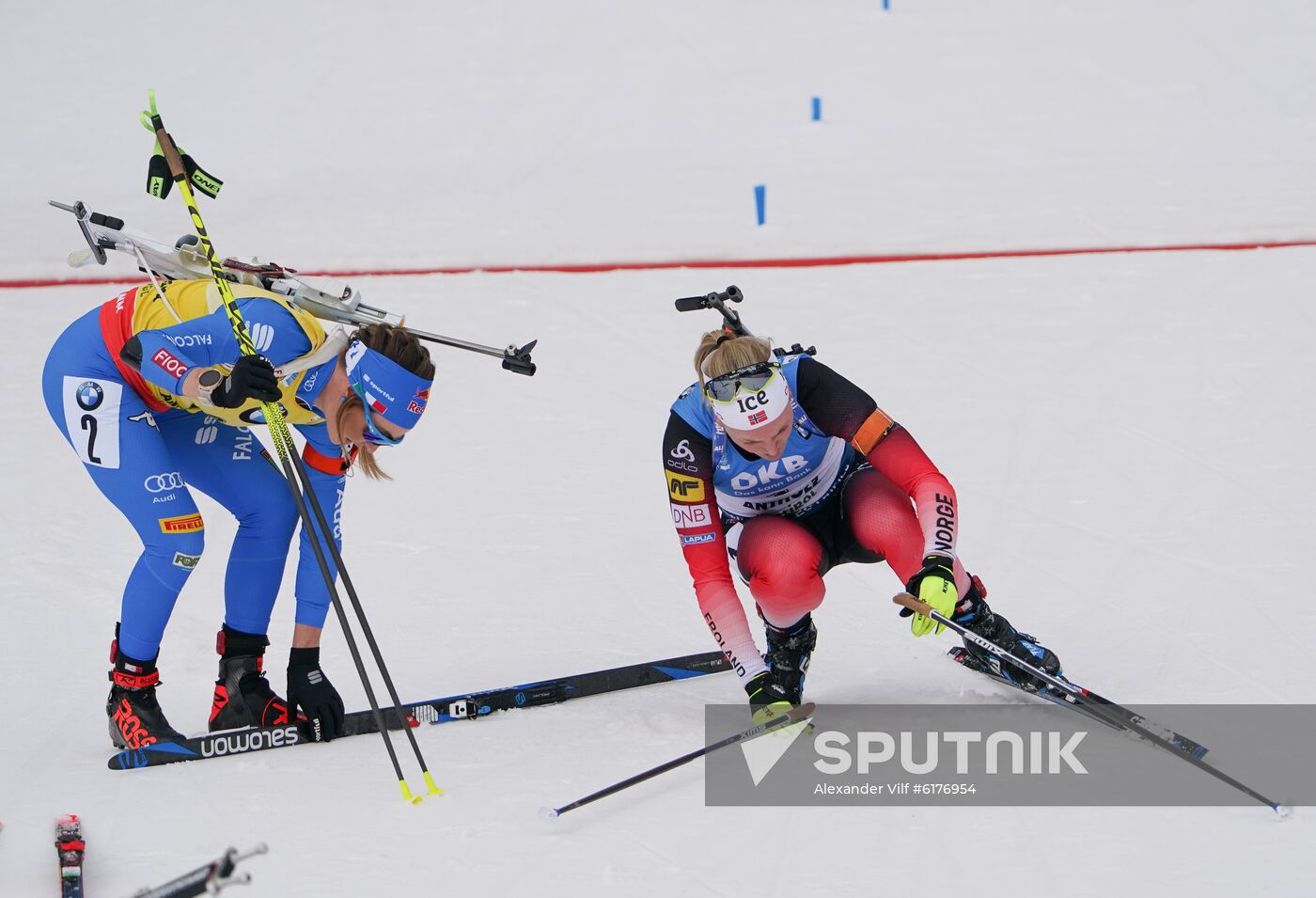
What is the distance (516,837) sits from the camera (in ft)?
10.5

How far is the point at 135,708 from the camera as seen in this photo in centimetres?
383

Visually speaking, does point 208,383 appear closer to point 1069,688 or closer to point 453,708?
point 453,708

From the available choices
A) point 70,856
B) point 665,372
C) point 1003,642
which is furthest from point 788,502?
point 665,372

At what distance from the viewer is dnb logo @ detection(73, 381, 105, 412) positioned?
148 inches

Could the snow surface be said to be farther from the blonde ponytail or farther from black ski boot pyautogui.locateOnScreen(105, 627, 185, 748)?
the blonde ponytail

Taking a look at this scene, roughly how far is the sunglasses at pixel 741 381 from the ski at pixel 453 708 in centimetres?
109

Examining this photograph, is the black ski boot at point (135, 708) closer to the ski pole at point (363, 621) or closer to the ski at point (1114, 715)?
the ski pole at point (363, 621)

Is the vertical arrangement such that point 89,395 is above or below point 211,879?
above

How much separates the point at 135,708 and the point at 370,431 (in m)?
0.97

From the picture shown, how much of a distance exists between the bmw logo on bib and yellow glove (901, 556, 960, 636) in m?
2.12

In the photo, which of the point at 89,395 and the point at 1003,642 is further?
the point at 1003,642

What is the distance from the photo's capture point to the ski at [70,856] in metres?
2.99

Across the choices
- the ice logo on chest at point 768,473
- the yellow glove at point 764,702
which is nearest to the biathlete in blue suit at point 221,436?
the ice logo on chest at point 768,473

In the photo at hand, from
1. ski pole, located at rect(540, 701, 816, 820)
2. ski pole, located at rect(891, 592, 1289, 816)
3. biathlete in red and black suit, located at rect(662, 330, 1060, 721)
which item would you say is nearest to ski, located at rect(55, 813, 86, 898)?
ski pole, located at rect(540, 701, 816, 820)
